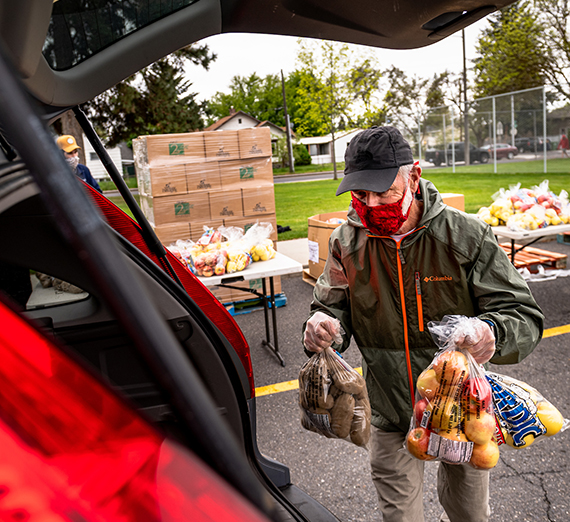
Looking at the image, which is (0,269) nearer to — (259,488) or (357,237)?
(357,237)

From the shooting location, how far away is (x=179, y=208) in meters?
5.97

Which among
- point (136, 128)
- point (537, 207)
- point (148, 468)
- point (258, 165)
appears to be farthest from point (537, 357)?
point (136, 128)

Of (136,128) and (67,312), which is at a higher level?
(136,128)

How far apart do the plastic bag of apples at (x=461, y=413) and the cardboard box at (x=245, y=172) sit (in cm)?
479

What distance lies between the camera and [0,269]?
1.73 metres

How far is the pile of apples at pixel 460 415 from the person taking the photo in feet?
4.99

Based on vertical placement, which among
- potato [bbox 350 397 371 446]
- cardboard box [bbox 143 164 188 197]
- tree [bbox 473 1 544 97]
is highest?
tree [bbox 473 1 544 97]

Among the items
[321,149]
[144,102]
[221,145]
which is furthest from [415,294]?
[321,149]

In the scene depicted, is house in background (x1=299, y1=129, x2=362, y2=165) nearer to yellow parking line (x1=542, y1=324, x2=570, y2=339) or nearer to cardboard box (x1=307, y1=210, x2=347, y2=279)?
cardboard box (x1=307, y1=210, x2=347, y2=279)

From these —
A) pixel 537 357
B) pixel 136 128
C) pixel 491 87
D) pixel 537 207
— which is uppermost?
pixel 491 87

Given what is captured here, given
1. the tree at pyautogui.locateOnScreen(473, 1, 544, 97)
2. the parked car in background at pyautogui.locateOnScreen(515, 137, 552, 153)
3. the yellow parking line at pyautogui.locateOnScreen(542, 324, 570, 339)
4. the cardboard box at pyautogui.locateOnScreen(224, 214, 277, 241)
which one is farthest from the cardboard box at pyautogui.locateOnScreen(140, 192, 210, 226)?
the tree at pyautogui.locateOnScreen(473, 1, 544, 97)

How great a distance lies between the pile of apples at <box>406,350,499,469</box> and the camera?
152 centimetres

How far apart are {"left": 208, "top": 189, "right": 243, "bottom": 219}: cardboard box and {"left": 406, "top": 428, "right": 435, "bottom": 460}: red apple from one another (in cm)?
481

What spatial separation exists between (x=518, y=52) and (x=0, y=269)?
22.6m
